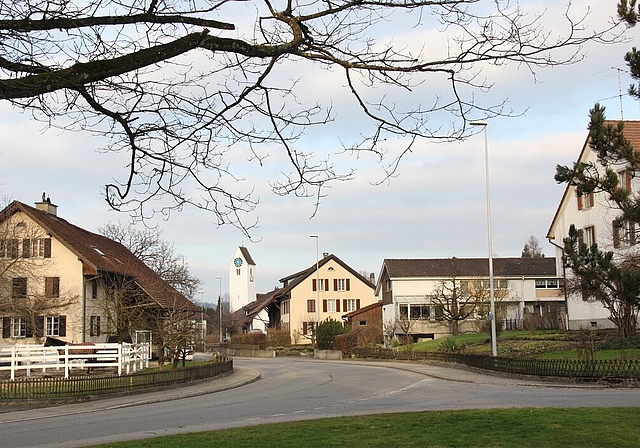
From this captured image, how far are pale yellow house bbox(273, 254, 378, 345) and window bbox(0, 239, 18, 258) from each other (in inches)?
1834

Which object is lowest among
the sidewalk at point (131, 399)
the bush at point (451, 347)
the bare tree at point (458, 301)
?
the sidewalk at point (131, 399)

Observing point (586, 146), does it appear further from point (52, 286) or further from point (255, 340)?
point (255, 340)

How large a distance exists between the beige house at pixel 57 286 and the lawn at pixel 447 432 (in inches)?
1087

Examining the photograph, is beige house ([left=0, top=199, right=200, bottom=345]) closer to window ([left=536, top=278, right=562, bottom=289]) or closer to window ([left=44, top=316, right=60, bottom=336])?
window ([left=44, top=316, right=60, bottom=336])

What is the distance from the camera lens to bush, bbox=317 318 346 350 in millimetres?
62469

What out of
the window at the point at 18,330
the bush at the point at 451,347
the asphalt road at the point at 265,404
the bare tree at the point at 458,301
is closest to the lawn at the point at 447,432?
the asphalt road at the point at 265,404

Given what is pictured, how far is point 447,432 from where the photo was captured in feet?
41.5

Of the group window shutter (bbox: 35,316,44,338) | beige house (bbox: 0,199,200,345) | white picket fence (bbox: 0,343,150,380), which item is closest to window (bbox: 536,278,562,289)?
beige house (bbox: 0,199,200,345)

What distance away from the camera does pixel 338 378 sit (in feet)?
112

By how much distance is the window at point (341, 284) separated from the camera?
88188mm

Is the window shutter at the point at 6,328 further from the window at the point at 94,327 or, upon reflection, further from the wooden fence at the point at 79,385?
the wooden fence at the point at 79,385

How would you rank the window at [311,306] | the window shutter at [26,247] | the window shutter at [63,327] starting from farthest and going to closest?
the window at [311,306]
the window shutter at [63,327]
the window shutter at [26,247]

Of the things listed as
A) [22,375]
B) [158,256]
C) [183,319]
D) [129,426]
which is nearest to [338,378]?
[183,319]

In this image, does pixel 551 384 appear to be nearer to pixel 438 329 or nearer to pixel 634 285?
pixel 634 285
